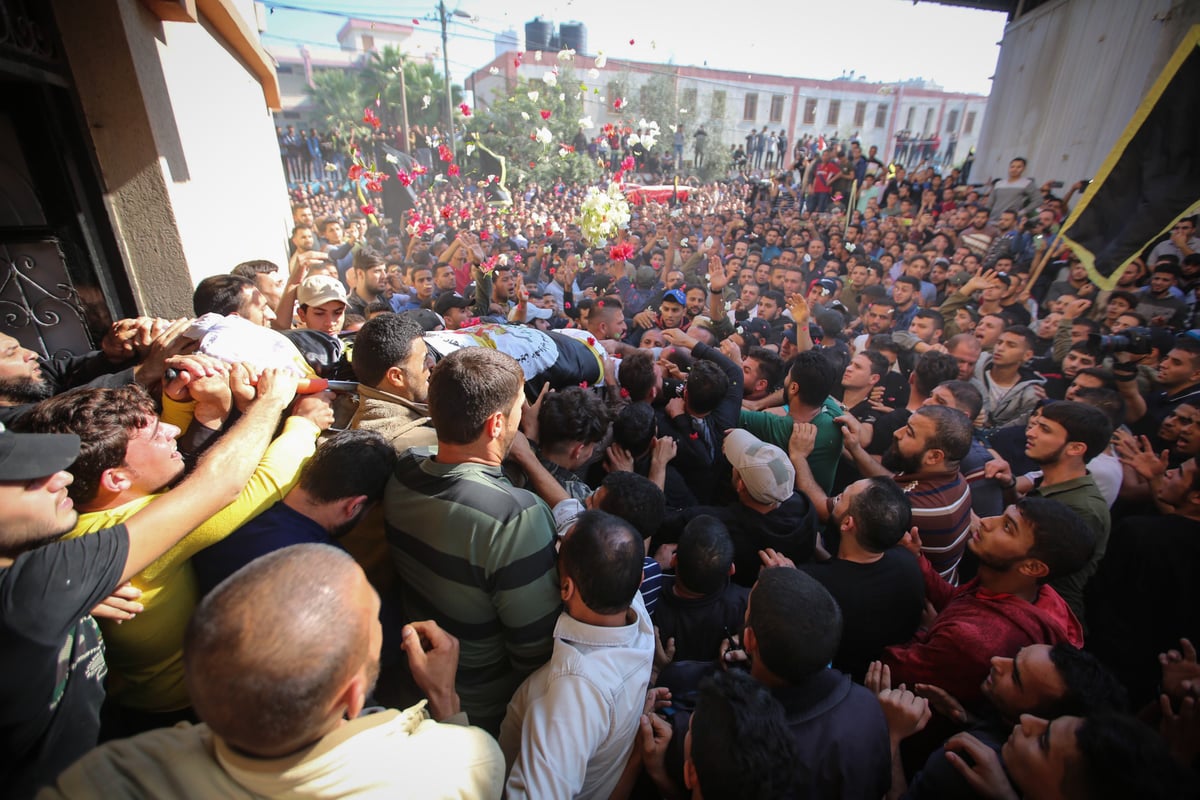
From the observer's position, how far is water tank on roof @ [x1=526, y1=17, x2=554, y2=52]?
86.6 feet

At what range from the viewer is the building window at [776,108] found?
125 feet

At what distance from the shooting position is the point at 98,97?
293 centimetres

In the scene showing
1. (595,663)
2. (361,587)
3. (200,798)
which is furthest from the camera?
(595,663)

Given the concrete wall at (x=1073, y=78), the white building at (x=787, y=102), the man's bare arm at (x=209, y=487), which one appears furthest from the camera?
the white building at (x=787, y=102)

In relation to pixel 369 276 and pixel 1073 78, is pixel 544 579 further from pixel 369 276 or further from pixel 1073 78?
pixel 1073 78

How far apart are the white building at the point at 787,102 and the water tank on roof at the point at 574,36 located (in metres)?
0.84

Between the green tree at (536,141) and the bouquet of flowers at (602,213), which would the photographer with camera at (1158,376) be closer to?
the bouquet of flowers at (602,213)

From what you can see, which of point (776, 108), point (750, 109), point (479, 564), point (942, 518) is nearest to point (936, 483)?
point (942, 518)

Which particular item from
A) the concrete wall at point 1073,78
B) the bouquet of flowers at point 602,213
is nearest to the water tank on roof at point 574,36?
the concrete wall at point 1073,78

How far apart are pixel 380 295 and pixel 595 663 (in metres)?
5.36

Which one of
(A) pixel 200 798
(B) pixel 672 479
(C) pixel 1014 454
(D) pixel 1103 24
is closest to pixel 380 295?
(B) pixel 672 479

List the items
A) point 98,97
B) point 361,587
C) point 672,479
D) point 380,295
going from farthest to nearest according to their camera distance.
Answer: point 380,295, point 672,479, point 98,97, point 361,587

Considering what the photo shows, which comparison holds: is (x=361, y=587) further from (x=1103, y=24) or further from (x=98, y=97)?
(x=1103, y=24)

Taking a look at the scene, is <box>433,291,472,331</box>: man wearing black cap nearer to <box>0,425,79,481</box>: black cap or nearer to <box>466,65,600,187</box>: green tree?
<box>0,425,79,481</box>: black cap
